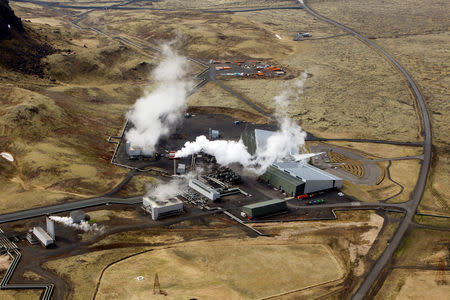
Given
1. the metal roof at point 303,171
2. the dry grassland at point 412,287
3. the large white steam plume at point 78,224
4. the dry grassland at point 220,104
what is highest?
the dry grassland at point 220,104

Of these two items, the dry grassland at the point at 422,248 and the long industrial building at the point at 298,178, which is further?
the long industrial building at the point at 298,178

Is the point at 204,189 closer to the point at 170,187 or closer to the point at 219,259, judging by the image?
the point at 170,187

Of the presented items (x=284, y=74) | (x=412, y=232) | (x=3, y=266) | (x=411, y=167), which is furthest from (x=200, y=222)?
(x=284, y=74)

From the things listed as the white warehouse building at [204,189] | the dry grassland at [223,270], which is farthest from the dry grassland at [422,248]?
the white warehouse building at [204,189]

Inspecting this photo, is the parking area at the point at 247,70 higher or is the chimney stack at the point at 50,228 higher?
the parking area at the point at 247,70

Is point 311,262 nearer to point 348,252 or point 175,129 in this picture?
point 348,252

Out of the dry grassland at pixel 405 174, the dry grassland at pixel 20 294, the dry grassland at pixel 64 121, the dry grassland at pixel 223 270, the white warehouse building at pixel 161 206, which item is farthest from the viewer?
the dry grassland at pixel 405 174

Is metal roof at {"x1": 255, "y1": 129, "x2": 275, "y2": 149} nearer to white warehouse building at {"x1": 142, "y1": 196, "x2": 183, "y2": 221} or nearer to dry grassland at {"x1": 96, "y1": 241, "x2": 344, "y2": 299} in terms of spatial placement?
white warehouse building at {"x1": 142, "y1": 196, "x2": 183, "y2": 221}

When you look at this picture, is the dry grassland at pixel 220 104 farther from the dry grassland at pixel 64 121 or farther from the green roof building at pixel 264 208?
the green roof building at pixel 264 208
